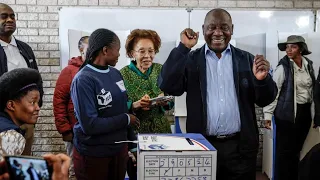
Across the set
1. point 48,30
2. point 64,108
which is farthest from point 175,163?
point 48,30

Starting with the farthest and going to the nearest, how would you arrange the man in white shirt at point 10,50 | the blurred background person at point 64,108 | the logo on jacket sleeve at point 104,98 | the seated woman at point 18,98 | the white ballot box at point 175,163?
the blurred background person at point 64,108
the man in white shirt at point 10,50
the logo on jacket sleeve at point 104,98
the seated woman at point 18,98
the white ballot box at point 175,163

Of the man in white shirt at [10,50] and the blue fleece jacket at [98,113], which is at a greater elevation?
the man in white shirt at [10,50]

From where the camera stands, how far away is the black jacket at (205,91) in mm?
1780

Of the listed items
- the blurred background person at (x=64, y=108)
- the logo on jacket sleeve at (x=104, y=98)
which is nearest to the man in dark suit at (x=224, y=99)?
the logo on jacket sleeve at (x=104, y=98)

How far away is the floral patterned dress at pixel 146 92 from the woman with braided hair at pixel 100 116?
0.36 m

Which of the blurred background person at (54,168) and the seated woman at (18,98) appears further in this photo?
the seated woman at (18,98)

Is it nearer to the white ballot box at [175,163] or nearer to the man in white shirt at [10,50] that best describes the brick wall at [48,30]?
the man in white shirt at [10,50]

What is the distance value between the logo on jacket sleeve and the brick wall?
2142 millimetres

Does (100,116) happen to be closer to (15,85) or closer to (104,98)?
(104,98)

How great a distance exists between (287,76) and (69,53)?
226 centimetres

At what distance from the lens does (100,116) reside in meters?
1.92

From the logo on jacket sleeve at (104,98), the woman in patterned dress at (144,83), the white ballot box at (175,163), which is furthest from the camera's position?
the woman in patterned dress at (144,83)

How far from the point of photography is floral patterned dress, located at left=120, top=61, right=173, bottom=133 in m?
2.39

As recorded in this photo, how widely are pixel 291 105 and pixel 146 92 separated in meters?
1.70
